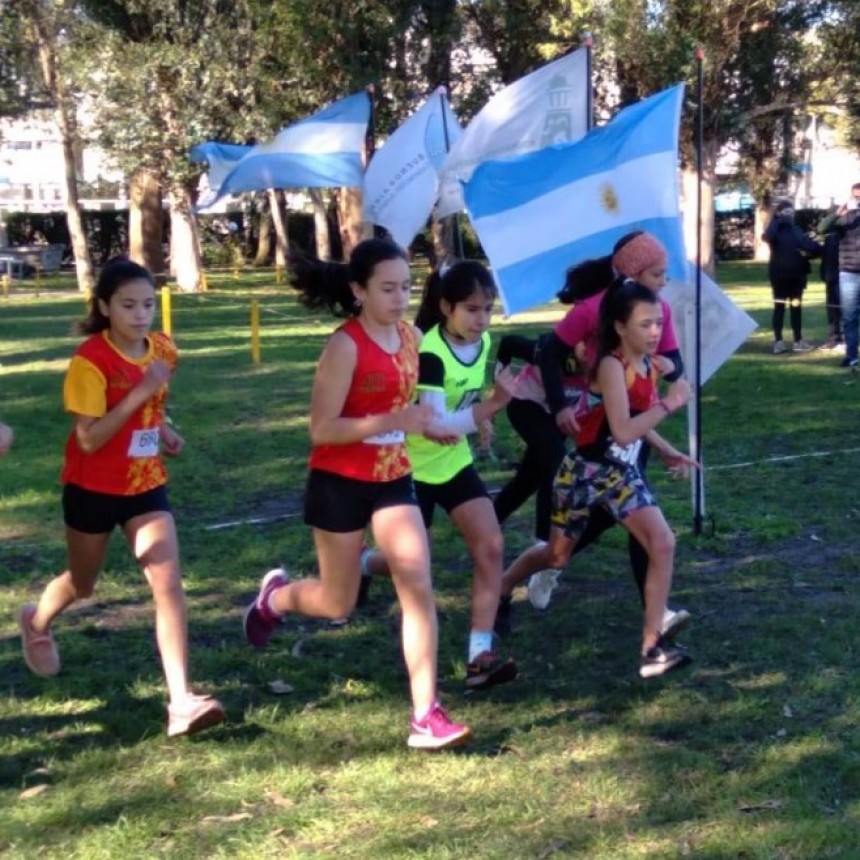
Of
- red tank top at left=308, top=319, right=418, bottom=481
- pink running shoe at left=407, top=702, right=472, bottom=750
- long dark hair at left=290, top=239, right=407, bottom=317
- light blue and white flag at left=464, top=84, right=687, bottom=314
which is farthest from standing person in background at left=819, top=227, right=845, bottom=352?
pink running shoe at left=407, top=702, right=472, bottom=750

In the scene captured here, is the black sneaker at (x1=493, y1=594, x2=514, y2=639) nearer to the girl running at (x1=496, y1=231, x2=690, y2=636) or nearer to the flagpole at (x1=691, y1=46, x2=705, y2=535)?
the girl running at (x1=496, y1=231, x2=690, y2=636)

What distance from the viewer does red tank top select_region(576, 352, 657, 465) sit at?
19.1ft

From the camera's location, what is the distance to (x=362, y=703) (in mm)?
5652

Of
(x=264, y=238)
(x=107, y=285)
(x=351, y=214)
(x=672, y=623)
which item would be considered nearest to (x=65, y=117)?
(x=351, y=214)

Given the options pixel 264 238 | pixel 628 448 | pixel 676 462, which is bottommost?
pixel 264 238

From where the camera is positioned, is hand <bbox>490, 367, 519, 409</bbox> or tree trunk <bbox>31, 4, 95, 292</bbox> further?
tree trunk <bbox>31, 4, 95, 292</bbox>

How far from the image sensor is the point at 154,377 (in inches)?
198

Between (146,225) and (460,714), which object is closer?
(460,714)

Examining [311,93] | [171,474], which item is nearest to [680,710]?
[171,474]

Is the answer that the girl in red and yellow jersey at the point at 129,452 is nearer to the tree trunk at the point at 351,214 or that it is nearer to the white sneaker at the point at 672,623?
the white sneaker at the point at 672,623

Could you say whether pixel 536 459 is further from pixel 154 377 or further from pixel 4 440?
pixel 4 440

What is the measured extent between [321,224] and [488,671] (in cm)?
3898

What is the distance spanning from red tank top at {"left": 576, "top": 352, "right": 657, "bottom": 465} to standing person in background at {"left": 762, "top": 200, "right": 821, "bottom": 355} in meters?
12.3

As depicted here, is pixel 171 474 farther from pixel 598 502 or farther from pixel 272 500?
pixel 598 502
